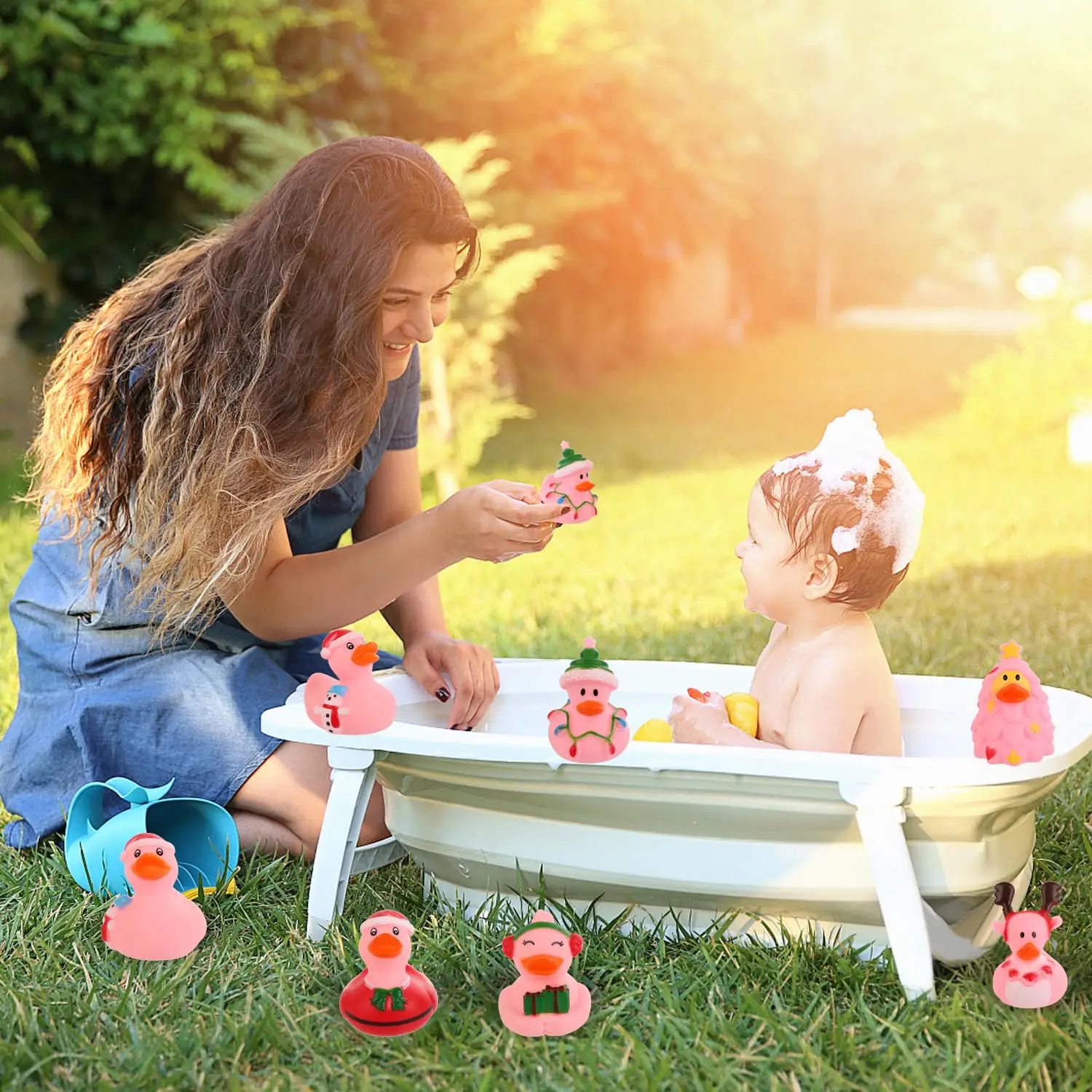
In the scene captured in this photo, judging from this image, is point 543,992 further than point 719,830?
No

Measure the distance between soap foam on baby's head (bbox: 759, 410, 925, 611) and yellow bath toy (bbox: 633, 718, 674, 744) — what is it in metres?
0.32

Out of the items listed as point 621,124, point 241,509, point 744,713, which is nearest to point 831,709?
point 744,713

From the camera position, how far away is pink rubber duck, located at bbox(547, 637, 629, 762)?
5.19 ft

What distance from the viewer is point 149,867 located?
5.60ft

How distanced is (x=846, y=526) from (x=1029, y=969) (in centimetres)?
60

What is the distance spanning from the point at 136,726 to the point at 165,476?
1.49 ft

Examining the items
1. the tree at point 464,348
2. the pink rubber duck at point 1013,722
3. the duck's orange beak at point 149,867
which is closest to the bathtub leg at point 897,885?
the pink rubber duck at point 1013,722

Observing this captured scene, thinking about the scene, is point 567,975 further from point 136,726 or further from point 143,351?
point 143,351

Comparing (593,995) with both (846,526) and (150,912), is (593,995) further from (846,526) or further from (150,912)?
(846,526)

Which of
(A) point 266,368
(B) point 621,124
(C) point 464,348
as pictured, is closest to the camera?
(A) point 266,368

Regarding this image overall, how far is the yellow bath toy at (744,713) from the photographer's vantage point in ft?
6.43

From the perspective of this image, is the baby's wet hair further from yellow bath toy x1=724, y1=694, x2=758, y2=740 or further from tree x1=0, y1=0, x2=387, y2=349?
tree x1=0, y1=0, x2=387, y2=349

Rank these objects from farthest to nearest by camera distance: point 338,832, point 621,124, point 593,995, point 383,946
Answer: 1. point 621,124
2. point 338,832
3. point 593,995
4. point 383,946

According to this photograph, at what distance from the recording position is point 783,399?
404 inches
